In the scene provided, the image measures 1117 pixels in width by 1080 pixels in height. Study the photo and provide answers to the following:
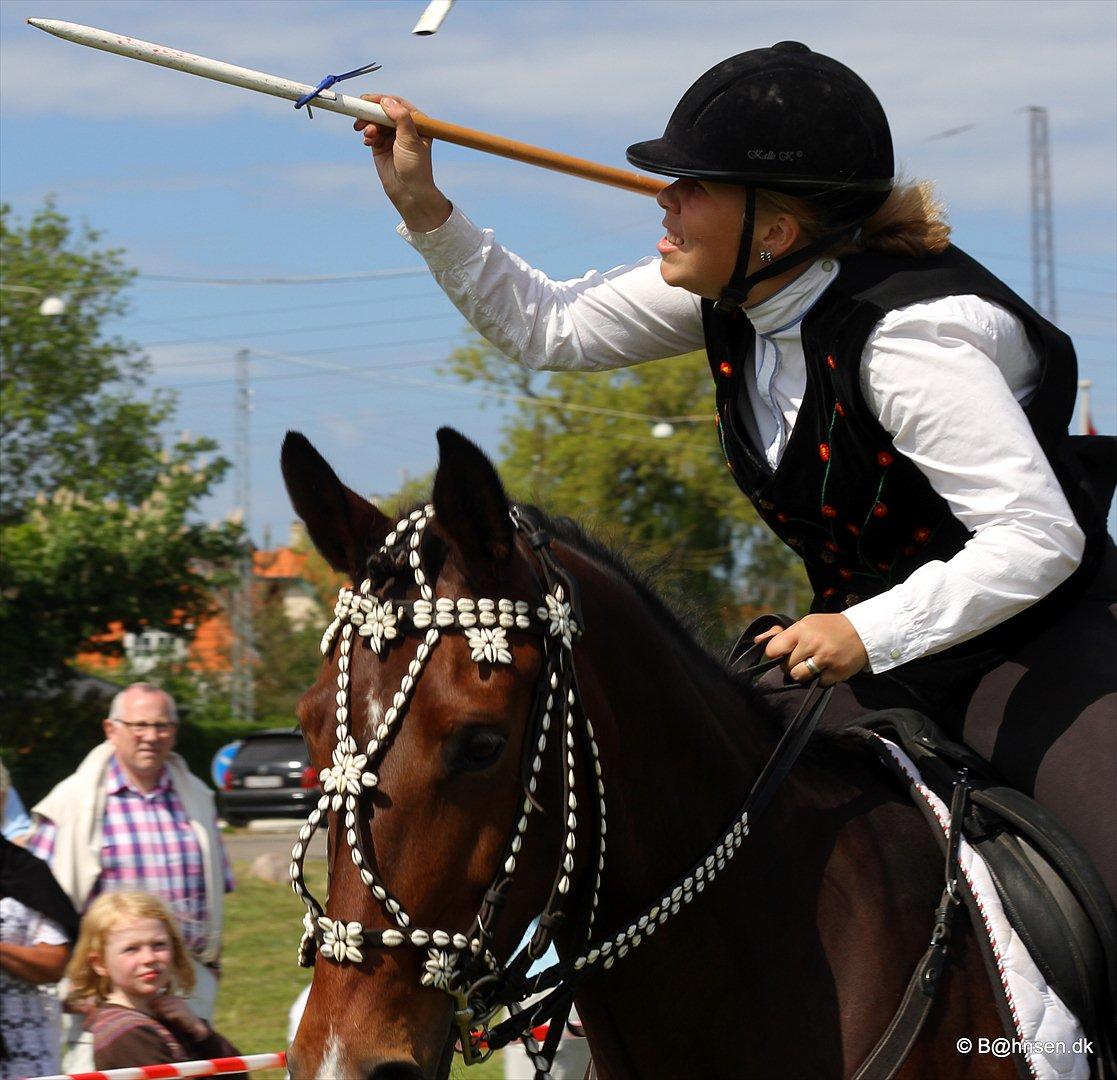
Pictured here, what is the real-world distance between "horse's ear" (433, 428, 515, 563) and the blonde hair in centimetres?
96

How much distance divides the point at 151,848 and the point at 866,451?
452 centimetres

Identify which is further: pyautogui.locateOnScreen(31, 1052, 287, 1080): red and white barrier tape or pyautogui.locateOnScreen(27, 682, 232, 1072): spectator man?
pyautogui.locateOnScreen(27, 682, 232, 1072): spectator man

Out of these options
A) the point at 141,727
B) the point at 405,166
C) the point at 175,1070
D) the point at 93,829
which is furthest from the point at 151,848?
the point at 405,166

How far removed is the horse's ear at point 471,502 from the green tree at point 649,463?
3532 cm

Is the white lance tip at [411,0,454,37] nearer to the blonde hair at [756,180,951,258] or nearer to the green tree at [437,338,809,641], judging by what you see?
the blonde hair at [756,180,951,258]

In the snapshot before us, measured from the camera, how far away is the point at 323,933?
231 cm

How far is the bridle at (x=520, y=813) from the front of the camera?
228 cm

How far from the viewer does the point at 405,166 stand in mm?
3168

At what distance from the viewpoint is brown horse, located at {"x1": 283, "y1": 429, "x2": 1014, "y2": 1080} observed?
229 centimetres

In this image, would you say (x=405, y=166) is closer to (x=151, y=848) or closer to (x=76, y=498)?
(x=151, y=848)

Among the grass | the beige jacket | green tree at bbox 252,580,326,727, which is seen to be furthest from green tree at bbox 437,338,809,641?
the beige jacket

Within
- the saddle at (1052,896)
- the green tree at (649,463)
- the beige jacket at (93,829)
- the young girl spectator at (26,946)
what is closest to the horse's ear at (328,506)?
the saddle at (1052,896)

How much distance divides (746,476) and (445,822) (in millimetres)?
1225

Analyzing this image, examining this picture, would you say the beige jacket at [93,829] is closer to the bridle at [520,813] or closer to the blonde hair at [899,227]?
the bridle at [520,813]
